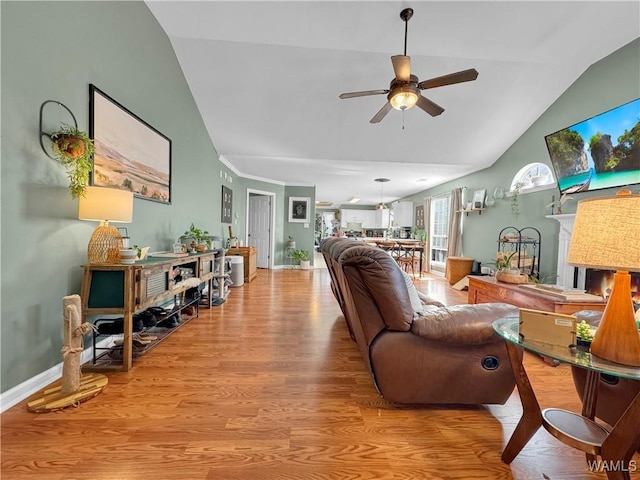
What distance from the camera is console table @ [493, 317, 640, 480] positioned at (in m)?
0.88

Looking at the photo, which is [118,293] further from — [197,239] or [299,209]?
[299,209]

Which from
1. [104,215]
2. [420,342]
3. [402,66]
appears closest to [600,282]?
[420,342]

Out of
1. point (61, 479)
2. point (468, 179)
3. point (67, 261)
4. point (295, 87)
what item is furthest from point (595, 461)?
point (468, 179)

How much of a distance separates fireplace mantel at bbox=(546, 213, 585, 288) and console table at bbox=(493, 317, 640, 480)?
2.62 meters

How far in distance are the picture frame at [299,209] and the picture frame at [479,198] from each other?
4120mm

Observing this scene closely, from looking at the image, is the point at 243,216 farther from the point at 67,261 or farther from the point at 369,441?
the point at 369,441

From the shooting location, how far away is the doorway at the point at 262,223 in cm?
720

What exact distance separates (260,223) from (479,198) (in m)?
5.26

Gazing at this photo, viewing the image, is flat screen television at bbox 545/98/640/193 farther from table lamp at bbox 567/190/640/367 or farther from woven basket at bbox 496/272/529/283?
table lamp at bbox 567/190/640/367

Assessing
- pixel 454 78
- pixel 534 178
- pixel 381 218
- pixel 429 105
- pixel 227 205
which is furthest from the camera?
pixel 381 218

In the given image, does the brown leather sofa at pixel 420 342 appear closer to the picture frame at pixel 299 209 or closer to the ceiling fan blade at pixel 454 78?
the ceiling fan blade at pixel 454 78

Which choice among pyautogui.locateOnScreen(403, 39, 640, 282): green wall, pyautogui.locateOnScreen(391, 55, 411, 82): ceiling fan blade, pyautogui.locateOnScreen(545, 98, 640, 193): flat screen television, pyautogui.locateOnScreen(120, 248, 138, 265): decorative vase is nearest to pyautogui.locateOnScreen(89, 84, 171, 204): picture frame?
pyautogui.locateOnScreen(120, 248, 138, 265): decorative vase

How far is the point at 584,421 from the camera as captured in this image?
110 centimetres

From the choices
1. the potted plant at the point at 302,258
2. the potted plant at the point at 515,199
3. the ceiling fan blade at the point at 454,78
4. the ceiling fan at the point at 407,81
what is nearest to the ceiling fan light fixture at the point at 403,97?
the ceiling fan at the point at 407,81
